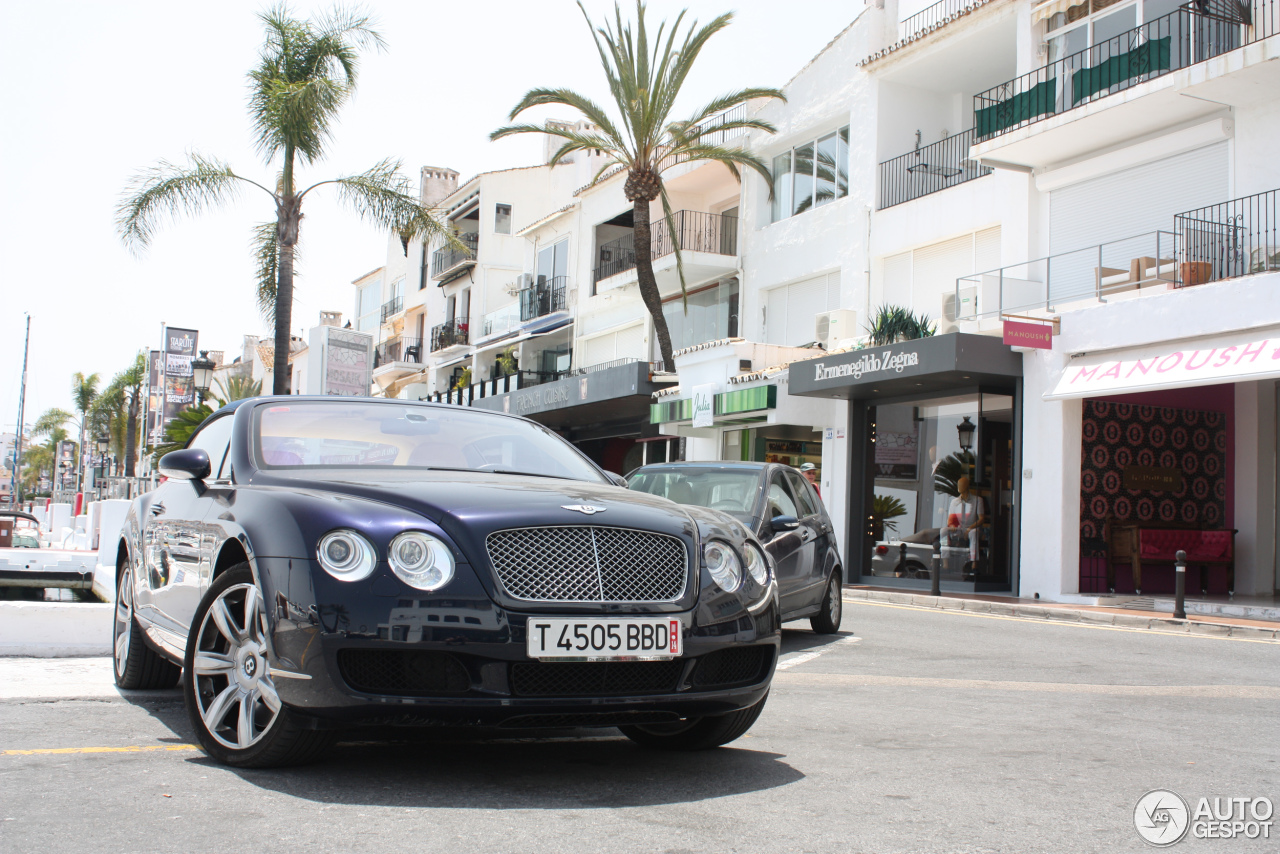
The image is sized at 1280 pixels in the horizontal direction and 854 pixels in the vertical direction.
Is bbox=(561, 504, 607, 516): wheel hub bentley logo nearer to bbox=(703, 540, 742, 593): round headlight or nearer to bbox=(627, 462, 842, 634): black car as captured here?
bbox=(703, 540, 742, 593): round headlight

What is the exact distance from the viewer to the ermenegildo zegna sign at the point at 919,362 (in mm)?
18547

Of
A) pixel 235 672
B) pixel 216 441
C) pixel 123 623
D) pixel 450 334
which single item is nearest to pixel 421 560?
pixel 235 672

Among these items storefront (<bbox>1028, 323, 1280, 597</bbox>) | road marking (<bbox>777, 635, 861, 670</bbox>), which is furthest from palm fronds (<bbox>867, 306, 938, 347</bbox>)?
road marking (<bbox>777, 635, 861, 670</bbox>)

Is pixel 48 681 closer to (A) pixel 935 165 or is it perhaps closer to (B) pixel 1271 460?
Answer: (B) pixel 1271 460

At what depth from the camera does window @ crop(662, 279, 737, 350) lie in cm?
3092

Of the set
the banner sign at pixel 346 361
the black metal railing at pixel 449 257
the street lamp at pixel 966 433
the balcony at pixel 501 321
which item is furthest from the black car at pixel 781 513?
the black metal railing at pixel 449 257

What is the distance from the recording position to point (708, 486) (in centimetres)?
1034

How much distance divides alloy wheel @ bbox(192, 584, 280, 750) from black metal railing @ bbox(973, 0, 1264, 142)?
1669cm

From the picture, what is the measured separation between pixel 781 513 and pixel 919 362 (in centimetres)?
982

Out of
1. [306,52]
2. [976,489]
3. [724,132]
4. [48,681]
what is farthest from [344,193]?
[48,681]

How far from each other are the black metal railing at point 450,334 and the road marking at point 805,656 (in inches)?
1556

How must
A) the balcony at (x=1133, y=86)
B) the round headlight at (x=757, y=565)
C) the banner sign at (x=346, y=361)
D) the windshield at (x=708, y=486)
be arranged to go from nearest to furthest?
the round headlight at (x=757, y=565)
the windshield at (x=708, y=486)
the balcony at (x=1133, y=86)
the banner sign at (x=346, y=361)

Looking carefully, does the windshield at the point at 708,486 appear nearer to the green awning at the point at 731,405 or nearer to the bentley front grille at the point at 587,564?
the bentley front grille at the point at 587,564

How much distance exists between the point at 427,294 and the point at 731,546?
51.8 m
